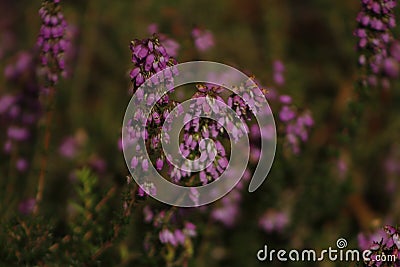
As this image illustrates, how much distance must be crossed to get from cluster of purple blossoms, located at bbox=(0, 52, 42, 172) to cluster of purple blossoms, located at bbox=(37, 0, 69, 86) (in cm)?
83

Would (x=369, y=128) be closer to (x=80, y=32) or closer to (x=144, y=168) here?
(x=80, y=32)

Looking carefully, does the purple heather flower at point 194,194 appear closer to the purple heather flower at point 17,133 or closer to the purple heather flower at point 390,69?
the purple heather flower at point 17,133

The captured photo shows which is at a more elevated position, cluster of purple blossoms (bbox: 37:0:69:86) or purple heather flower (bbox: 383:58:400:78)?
purple heather flower (bbox: 383:58:400:78)

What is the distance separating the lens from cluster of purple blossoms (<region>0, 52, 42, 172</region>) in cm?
401

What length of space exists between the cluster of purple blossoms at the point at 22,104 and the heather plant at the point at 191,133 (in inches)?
0.5

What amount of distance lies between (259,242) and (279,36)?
2.39 m

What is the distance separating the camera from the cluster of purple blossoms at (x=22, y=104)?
4008 millimetres

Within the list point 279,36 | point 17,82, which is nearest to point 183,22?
point 279,36

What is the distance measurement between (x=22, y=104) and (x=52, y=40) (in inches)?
45.9

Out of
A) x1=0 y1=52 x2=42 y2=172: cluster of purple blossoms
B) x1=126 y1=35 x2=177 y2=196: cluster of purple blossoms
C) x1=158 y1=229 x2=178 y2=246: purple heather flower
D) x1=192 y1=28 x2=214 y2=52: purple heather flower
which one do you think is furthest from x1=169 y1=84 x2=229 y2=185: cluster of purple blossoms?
x1=0 y1=52 x2=42 y2=172: cluster of purple blossoms
